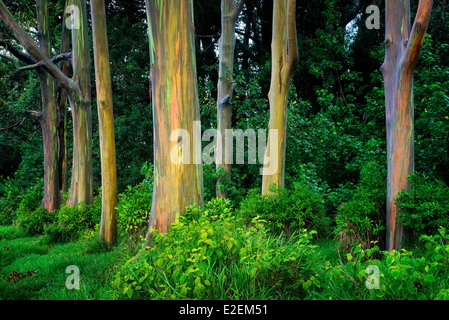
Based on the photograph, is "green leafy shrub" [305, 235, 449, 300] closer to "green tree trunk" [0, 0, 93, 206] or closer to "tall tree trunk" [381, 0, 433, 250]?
"tall tree trunk" [381, 0, 433, 250]

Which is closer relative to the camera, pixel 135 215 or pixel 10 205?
pixel 135 215

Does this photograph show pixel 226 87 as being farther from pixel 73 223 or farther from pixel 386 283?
pixel 386 283

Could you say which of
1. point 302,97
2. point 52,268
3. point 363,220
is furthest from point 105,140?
point 302,97

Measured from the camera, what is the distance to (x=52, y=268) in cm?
488

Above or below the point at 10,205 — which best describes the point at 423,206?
above

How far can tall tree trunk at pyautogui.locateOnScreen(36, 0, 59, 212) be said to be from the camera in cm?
981

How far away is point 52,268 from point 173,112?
3190mm

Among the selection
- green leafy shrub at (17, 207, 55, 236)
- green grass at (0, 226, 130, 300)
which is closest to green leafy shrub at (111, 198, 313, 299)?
green grass at (0, 226, 130, 300)

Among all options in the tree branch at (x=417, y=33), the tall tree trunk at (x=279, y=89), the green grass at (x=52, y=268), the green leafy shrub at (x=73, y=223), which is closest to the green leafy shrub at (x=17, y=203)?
the green leafy shrub at (x=73, y=223)

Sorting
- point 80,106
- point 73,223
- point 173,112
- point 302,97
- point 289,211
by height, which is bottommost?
point 73,223

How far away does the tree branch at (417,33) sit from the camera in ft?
14.4
